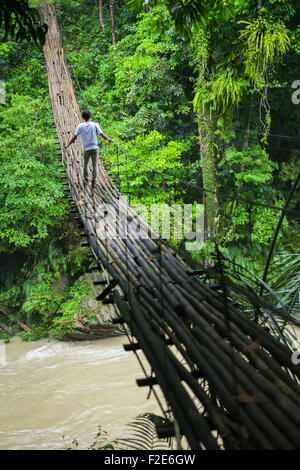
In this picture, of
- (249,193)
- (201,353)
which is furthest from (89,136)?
(249,193)

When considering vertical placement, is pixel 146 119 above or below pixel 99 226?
above

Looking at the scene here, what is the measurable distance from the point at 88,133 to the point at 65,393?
3.12 metres

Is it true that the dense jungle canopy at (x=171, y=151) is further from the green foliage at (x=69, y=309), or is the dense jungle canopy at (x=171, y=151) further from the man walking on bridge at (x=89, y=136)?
the man walking on bridge at (x=89, y=136)

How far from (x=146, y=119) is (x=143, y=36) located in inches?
61.9

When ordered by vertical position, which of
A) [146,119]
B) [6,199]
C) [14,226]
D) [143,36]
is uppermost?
[143,36]

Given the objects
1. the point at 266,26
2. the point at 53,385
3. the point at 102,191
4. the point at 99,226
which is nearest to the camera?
the point at 99,226

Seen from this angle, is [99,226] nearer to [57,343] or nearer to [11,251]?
[57,343]

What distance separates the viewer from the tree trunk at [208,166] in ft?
18.4

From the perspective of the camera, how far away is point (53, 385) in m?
4.55

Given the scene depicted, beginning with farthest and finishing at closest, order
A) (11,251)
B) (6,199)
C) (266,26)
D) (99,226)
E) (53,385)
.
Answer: (11,251)
(6,199)
(53,385)
(266,26)
(99,226)

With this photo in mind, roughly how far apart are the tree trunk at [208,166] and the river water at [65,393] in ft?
7.28

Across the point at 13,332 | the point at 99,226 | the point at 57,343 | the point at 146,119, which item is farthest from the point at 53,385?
the point at 146,119

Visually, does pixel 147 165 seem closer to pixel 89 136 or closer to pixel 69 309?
pixel 69 309

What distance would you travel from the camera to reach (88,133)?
9.67ft
